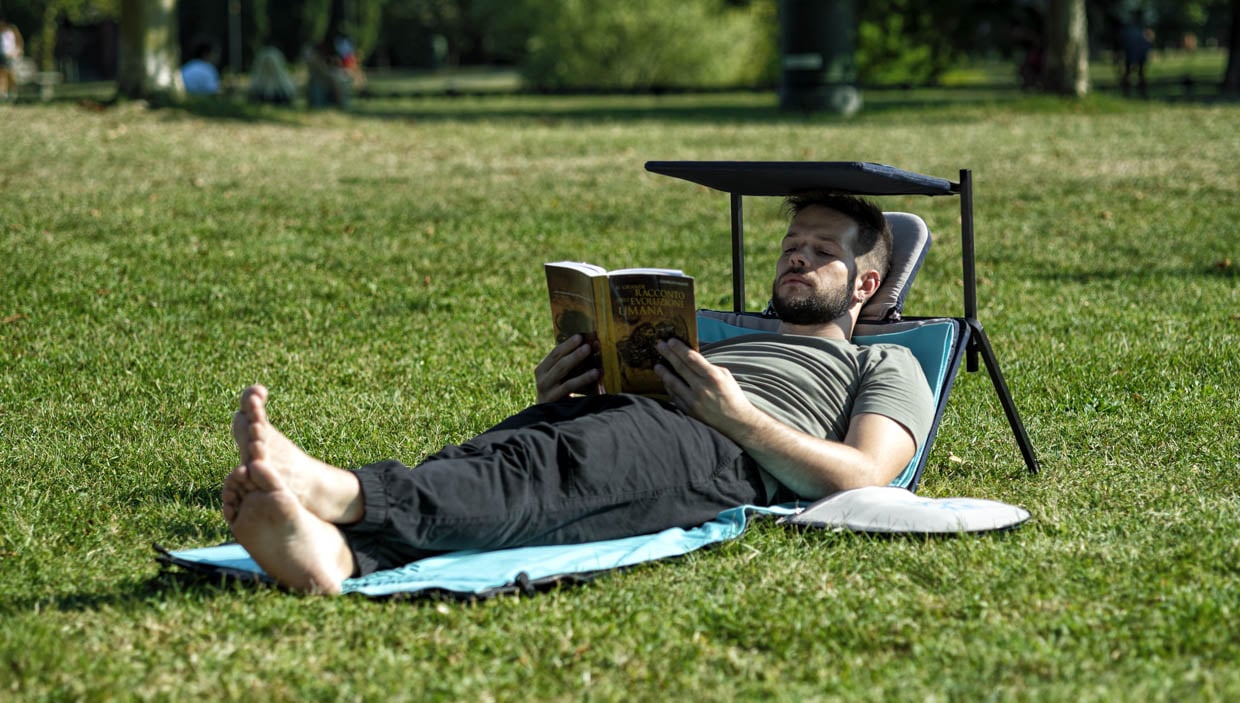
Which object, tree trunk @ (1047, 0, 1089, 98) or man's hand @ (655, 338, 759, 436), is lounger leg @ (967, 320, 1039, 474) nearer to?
man's hand @ (655, 338, 759, 436)

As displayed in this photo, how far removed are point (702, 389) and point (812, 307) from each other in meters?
0.72

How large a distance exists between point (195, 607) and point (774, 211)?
9920 mm

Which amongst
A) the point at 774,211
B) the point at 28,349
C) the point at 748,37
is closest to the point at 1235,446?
the point at 28,349

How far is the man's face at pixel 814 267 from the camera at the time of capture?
15.5ft

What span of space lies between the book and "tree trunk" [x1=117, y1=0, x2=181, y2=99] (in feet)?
58.4

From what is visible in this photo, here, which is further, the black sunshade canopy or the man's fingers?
the black sunshade canopy

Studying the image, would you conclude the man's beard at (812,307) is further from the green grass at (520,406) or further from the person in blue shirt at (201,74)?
the person in blue shirt at (201,74)

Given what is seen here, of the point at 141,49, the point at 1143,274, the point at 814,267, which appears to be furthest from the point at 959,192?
the point at 141,49

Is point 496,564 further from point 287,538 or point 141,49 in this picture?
point 141,49

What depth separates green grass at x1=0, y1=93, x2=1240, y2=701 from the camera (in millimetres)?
3330

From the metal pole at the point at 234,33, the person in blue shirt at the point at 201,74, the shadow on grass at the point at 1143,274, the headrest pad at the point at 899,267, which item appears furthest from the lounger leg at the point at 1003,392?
the metal pole at the point at 234,33

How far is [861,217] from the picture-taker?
191 inches

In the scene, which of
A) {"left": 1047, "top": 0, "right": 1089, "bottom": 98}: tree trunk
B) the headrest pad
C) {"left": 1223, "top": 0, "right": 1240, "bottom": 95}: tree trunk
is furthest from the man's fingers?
{"left": 1223, "top": 0, "right": 1240, "bottom": 95}: tree trunk

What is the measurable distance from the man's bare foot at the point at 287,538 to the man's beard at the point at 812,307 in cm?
179
